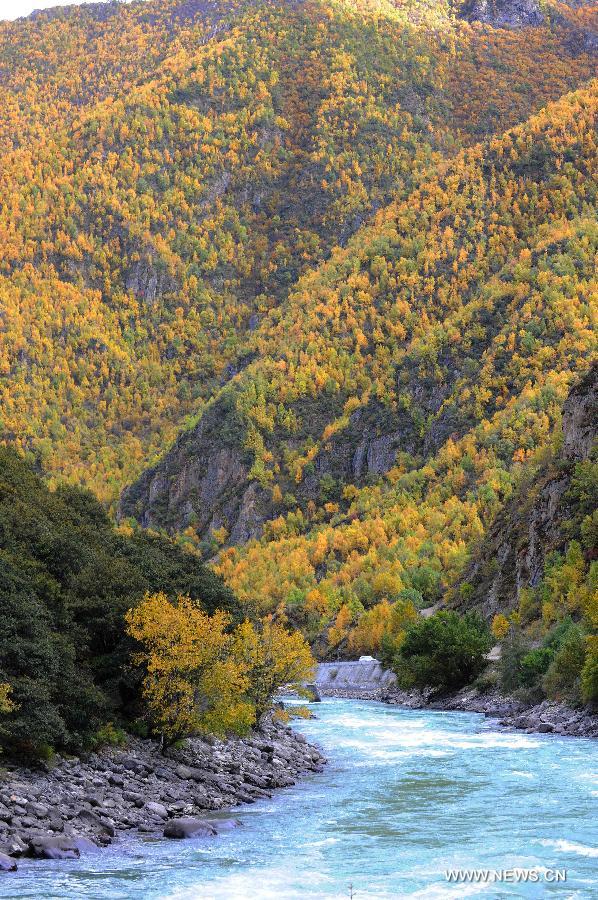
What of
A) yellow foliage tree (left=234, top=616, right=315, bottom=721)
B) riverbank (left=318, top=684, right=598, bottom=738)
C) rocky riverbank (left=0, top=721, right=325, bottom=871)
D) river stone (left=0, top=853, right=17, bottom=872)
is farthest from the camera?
riverbank (left=318, top=684, right=598, bottom=738)

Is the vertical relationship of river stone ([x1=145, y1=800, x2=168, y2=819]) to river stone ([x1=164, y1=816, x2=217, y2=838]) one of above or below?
below

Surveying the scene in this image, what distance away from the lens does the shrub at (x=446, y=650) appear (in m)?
108

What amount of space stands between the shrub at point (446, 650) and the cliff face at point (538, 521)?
9650 millimetres

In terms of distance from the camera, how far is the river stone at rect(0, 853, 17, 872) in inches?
1281

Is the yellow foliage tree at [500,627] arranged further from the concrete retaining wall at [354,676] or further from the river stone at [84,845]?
the river stone at [84,845]

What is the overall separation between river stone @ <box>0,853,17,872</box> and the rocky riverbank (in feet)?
0.12

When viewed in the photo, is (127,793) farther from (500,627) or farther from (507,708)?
(500,627)

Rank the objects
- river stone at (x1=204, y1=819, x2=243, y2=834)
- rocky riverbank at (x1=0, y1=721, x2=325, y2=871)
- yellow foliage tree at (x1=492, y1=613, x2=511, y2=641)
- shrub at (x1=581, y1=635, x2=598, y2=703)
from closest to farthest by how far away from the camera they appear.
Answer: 1. rocky riverbank at (x1=0, y1=721, x2=325, y2=871)
2. river stone at (x1=204, y1=819, x2=243, y2=834)
3. shrub at (x1=581, y1=635, x2=598, y2=703)
4. yellow foliage tree at (x1=492, y1=613, x2=511, y2=641)

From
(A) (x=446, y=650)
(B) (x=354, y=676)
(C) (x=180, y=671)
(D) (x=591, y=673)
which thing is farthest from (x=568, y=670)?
(B) (x=354, y=676)

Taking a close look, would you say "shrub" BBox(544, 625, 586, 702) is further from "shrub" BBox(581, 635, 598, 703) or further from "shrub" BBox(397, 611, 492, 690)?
"shrub" BBox(397, 611, 492, 690)

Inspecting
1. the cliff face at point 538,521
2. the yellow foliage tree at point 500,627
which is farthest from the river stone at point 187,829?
the cliff face at point 538,521

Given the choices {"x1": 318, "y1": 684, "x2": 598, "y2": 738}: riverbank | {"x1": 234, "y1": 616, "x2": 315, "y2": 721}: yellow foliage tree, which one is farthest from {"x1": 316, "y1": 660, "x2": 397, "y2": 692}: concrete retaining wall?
{"x1": 234, "y1": 616, "x2": 315, "y2": 721}: yellow foliage tree

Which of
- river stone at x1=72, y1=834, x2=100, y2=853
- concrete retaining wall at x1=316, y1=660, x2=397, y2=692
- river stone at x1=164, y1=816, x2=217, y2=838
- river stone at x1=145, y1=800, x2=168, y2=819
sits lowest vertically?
→ concrete retaining wall at x1=316, y1=660, x2=397, y2=692

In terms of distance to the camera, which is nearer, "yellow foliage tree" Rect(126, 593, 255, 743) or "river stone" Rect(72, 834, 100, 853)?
"river stone" Rect(72, 834, 100, 853)
